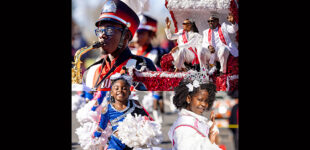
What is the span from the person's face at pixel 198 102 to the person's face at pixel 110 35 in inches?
40.3

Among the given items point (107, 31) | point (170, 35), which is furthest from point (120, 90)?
point (170, 35)

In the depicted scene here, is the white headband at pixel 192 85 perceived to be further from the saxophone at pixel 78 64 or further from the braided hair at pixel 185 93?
the saxophone at pixel 78 64

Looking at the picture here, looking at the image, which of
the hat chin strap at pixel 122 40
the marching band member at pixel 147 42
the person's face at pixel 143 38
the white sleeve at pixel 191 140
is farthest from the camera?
the person's face at pixel 143 38

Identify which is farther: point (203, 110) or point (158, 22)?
point (158, 22)

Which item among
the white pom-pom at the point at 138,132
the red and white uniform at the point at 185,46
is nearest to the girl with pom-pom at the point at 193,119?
the white pom-pom at the point at 138,132

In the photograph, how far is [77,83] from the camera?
15.3 feet

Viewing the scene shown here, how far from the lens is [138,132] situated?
164 inches

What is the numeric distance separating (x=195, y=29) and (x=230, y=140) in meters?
1.16

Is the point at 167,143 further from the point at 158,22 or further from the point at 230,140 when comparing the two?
the point at 158,22

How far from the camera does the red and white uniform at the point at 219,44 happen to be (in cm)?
446

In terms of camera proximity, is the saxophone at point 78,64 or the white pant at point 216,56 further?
the saxophone at point 78,64

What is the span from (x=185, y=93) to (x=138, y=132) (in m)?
0.57

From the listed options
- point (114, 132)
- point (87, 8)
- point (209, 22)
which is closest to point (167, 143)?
point (114, 132)

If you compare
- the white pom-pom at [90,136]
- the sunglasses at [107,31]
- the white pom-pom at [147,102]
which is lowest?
the white pom-pom at [90,136]
